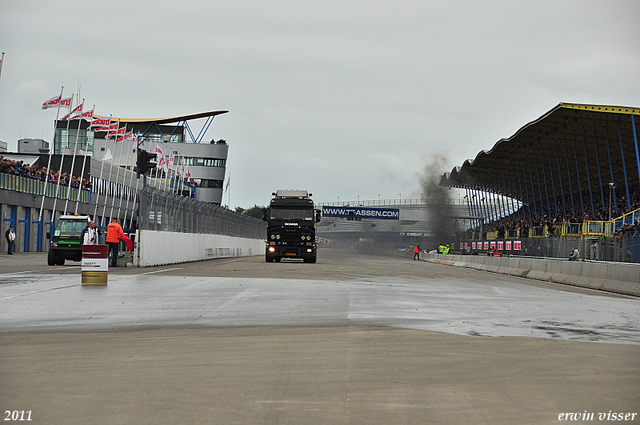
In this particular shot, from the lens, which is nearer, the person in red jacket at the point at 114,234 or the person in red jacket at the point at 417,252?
the person in red jacket at the point at 114,234

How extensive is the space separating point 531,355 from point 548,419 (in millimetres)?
2950

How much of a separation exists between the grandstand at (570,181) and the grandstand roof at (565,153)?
0.06 metres

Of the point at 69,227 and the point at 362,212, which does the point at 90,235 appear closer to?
the point at 69,227

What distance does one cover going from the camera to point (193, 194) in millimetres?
113375

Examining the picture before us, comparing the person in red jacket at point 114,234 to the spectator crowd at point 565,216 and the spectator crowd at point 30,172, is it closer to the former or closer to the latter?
the spectator crowd at point 565,216

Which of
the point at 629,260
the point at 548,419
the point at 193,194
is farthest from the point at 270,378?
the point at 193,194

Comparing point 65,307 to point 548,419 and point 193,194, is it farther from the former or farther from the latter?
point 193,194

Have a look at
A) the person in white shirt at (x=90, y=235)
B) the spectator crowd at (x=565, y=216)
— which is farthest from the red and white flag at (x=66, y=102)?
the spectator crowd at (x=565, y=216)

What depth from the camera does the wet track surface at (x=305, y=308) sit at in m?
10.6

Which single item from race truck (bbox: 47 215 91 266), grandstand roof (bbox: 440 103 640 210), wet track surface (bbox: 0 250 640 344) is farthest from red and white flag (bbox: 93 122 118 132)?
wet track surface (bbox: 0 250 640 344)

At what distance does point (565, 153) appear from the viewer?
2437 inches

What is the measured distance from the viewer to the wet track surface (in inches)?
417

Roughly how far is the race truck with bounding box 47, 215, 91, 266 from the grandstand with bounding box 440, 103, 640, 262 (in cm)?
2052

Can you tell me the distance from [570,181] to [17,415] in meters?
55.5
